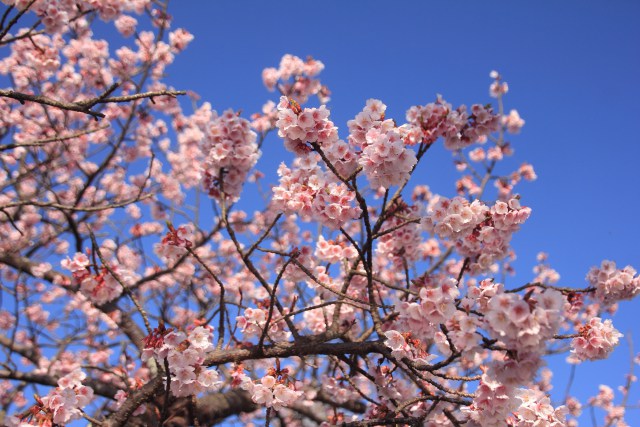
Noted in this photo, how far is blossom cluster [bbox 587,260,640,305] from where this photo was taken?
3.46 metres

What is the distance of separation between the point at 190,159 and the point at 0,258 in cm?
555

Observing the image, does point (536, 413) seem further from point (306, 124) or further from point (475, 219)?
point (306, 124)

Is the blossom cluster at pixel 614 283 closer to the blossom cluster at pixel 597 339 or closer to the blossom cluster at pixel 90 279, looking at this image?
the blossom cluster at pixel 597 339

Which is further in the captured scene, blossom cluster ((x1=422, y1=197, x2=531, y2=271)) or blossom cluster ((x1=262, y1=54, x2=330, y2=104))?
blossom cluster ((x1=262, y1=54, x2=330, y2=104))

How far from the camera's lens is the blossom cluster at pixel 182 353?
248cm

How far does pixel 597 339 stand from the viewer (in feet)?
9.04

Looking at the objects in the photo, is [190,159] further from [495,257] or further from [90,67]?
[495,257]

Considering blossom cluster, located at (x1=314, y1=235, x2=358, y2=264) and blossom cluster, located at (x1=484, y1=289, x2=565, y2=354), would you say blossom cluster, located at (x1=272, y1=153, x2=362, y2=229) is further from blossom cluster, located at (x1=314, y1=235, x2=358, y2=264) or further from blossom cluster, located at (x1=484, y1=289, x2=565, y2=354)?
blossom cluster, located at (x1=484, y1=289, x2=565, y2=354)

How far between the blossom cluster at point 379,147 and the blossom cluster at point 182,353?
1.35m

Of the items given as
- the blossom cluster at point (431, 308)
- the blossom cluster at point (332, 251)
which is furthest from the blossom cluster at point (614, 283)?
the blossom cluster at point (332, 251)

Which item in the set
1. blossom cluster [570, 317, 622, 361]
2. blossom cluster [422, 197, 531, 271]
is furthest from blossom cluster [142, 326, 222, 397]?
blossom cluster [570, 317, 622, 361]

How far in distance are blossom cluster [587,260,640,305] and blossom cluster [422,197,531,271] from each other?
802mm

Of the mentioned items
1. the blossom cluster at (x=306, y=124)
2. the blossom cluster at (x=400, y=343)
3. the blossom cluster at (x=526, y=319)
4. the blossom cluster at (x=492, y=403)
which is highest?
the blossom cluster at (x=306, y=124)

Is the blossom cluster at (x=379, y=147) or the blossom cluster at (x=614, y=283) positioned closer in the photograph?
the blossom cluster at (x=379, y=147)
